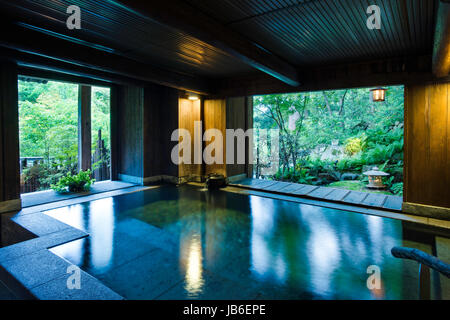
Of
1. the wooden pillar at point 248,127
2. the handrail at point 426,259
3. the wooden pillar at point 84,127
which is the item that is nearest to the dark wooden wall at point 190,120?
the wooden pillar at point 248,127

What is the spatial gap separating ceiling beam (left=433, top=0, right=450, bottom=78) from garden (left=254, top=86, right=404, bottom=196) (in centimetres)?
570

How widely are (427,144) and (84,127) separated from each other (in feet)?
26.9

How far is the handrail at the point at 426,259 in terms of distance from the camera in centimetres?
133

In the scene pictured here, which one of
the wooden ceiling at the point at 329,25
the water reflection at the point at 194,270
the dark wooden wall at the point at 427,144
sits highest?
the wooden ceiling at the point at 329,25

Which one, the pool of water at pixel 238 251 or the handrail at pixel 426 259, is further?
the pool of water at pixel 238 251

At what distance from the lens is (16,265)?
2.81 meters

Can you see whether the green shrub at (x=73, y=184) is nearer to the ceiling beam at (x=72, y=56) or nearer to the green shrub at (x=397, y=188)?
the ceiling beam at (x=72, y=56)

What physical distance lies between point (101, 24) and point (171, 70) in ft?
8.59

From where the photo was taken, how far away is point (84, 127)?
7.33 m

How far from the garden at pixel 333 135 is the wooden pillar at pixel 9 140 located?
8407mm

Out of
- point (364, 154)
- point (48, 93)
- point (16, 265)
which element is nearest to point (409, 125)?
point (364, 154)

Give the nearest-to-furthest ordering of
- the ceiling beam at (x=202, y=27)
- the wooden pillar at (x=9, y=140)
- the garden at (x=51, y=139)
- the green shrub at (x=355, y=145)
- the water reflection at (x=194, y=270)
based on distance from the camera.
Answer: the water reflection at (x=194, y=270), the ceiling beam at (x=202, y=27), the wooden pillar at (x=9, y=140), the garden at (x=51, y=139), the green shrub at (x=355, y=145)

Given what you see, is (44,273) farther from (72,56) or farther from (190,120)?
(190,120)

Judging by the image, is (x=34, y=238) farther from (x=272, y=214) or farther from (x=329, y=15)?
(x=329, y=15)
